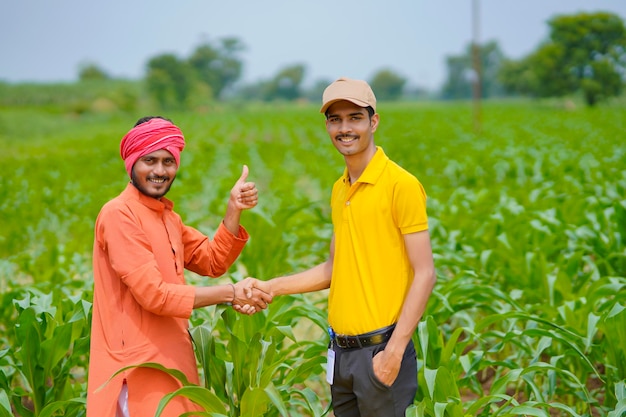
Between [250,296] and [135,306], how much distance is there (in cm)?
45

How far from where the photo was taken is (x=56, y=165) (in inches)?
614

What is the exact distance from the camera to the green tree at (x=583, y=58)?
61.1 metres

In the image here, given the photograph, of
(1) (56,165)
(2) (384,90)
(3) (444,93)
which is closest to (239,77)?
(2) (384,90)

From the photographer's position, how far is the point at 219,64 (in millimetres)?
122188

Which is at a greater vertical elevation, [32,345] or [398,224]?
[398,224]

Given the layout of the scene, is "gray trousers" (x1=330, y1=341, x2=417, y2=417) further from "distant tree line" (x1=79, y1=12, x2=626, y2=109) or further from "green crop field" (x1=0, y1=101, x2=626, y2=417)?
"distant tree line" (x1=79, y1=12, x2=626, y2=109)

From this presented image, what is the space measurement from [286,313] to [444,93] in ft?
426

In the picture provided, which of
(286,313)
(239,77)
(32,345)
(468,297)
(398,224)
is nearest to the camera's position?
(398,224)

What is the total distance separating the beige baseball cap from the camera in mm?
2326

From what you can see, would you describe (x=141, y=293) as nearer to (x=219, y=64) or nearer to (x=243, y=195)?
(x=243, y=195)

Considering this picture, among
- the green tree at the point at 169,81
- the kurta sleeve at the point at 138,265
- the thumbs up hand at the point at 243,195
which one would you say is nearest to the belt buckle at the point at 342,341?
the kurta sleeve at the point at 138,265

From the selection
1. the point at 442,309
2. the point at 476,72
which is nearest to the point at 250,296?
the point at 442,309

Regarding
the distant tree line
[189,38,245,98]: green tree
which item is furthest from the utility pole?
[189,38,245,98]: green tree

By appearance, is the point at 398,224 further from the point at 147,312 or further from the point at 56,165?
the point at 56,165
